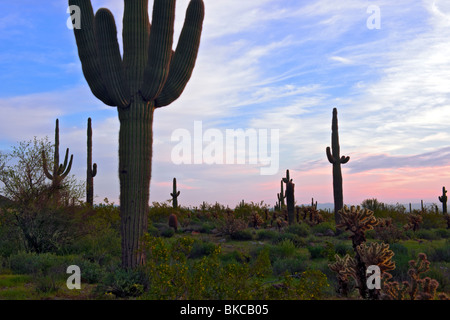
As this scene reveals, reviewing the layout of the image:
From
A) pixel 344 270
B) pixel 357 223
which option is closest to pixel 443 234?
pixel 357 223

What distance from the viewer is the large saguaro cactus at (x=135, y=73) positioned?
9727 mm

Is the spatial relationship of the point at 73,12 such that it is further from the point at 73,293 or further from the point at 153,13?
the point at 73,293

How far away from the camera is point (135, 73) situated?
10.2 meters

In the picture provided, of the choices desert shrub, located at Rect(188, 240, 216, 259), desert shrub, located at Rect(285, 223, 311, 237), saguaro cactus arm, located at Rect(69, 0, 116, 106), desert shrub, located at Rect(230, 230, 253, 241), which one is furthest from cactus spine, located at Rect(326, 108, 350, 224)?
saguaro cactus arm, located at Rect(69, 0, 116, 106)

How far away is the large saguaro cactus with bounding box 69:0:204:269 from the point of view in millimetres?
9727

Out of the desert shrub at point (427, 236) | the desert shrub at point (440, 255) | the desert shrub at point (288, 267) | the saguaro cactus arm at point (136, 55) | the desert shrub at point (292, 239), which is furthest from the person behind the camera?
the desert shrub at point (427, 236)

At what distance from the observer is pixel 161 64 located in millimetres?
10258

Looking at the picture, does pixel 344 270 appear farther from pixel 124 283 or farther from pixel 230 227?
pixel 230 227

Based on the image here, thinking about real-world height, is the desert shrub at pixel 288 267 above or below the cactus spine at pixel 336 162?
below

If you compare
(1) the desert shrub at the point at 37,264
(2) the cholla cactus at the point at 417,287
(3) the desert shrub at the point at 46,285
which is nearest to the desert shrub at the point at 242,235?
(1) the desert shrub at the point at 37,264

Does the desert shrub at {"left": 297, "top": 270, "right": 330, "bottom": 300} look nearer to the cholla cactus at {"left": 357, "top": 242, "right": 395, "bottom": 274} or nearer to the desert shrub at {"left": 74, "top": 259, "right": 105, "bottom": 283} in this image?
the cholla cactus at {"left": 357, "top": 242, "right": 395, "bottom": 274}

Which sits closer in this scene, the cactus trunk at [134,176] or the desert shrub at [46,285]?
the desert shrub at [46,285]

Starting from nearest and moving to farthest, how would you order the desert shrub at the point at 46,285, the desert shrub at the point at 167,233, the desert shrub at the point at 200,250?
the desert shrub at the point at 46,285 < the desert shrub at the point at 200,250 < the desert shrub at the point at 167,233

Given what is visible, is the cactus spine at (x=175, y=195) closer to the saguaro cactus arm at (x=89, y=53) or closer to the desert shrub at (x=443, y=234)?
the desert shrub at (x=443, y=234)
